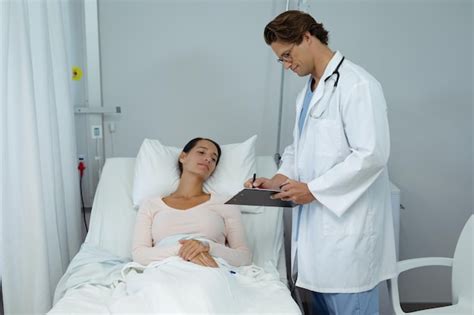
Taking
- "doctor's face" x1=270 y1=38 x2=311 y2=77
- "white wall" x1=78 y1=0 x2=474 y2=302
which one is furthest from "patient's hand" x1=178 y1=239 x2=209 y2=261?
"white wall" x1=78 y1=0 x2=474 y2=302

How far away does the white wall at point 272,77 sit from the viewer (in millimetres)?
2395

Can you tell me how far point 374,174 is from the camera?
1.48 meters

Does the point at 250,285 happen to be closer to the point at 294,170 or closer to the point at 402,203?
the point at 294,170

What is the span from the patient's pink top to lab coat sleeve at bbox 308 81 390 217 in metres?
0.47

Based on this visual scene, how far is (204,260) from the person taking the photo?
167 centimetres

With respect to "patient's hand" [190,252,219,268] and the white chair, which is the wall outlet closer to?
"patient's hand" [190,252,219,268]

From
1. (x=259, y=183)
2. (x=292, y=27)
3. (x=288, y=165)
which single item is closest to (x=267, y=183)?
(x=259, y=183)

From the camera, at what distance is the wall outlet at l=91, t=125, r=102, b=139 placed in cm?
247

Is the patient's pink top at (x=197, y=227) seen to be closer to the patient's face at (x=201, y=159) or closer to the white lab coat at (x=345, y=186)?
the patient's face at (x=201, y=159)

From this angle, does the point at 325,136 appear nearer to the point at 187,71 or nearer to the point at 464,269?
the point at 464,269

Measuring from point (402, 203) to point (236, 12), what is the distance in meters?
1.30

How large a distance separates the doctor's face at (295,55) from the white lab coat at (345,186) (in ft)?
0.23

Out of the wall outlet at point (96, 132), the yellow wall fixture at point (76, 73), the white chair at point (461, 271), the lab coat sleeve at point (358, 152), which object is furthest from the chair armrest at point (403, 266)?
the yellow wall fixture at point (76, 73)

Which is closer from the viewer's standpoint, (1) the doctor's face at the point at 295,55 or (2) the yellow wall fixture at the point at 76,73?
(1) the doctor's face at the point at 295,55
